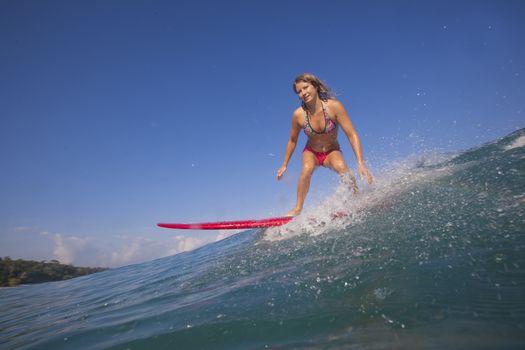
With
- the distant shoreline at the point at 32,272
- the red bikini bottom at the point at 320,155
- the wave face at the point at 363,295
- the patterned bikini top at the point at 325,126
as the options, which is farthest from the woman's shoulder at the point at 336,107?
the distant shoreline at the point at 32,272

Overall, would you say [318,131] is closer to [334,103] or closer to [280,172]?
[334,103]

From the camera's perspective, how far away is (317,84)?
5773mm

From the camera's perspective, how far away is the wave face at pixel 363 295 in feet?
5.34

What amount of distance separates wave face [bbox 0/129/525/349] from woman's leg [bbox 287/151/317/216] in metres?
1.38

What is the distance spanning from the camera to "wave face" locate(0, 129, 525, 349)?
5.34ft

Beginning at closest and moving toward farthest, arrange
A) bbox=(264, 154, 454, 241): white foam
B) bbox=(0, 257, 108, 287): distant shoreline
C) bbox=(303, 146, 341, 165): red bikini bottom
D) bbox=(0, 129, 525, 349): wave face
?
bbox=(0, 129, 525, 349): wave face
bbox=(264, 154, 454, 241): white foam
bbox=(303, 146, 341, 165): red bikini bottom
bbox=(0, 257, 108, 287): distant shoreline

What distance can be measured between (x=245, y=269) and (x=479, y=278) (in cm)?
252

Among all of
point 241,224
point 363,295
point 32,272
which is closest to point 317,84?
point 241,224

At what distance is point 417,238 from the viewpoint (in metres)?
2.99

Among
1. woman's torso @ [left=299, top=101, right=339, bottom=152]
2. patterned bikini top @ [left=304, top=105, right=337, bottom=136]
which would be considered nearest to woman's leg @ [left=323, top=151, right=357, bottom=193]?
woman's torso @ [left=299, top=101, right=339, bottom=152]

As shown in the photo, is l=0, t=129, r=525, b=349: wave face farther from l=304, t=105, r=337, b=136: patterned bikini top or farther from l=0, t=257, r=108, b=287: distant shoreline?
l=0, t=257, r=108, b=287: distant shoreline

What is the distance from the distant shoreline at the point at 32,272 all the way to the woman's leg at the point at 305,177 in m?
10.8

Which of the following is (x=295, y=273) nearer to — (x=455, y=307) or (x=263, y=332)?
(x=263, y=332)

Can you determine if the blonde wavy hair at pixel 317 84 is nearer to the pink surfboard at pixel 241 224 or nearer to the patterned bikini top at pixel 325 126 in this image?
the patterned bikini top at pixel 325 126
